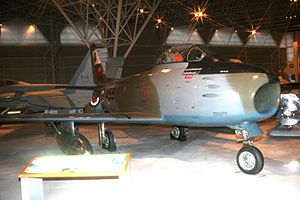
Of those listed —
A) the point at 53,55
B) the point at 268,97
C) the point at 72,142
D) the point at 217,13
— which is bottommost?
the point at 72,142

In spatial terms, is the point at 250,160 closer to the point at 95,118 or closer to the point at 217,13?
the point at 95,118

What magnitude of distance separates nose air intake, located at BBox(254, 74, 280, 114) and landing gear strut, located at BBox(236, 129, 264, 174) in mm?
638

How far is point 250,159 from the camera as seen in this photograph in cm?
611

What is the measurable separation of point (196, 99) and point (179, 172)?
1510 mm

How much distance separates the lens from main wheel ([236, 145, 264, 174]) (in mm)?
5973

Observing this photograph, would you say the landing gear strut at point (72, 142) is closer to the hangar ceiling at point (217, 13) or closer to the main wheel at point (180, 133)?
the main wheel at point (180, 133)

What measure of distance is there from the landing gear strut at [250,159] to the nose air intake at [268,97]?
0.64 meters

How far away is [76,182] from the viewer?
6098 mm

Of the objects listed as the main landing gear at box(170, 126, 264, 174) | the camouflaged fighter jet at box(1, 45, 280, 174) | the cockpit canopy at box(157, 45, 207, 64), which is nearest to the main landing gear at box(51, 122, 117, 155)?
the camouflaged fighter jet at box(1, 45, 280, 174)

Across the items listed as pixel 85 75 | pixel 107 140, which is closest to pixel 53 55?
pixel 85 75

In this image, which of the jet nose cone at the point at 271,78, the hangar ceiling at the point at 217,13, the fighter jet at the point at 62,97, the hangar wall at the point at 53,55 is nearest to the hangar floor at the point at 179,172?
the jet nose cone at the point at 271,78

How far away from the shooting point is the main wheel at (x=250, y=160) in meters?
5.97

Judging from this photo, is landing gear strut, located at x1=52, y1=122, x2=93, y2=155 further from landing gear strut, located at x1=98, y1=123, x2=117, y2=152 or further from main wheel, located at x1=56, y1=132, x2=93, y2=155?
landing gear strut, located at x1=98, y1=123, x2=117, y2=152

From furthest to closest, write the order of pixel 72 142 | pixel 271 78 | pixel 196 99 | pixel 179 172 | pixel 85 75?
pixel 85 75 → pixel 72 142 → pixel 196 99 → pixel 179 172 → pixel 271 78
